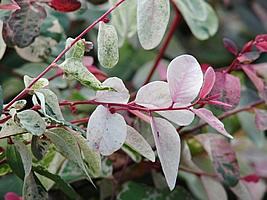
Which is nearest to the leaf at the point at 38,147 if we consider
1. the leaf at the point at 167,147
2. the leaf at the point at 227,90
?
the leaf at the point at 167,147

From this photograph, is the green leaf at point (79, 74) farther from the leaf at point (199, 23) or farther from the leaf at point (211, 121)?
the leaf at point (199, 23)

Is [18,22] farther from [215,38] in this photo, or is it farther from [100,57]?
[215,38]

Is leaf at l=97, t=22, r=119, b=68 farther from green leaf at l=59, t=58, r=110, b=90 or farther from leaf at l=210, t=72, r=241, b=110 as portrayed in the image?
leaf at l=210, t=72, r=241, b=110

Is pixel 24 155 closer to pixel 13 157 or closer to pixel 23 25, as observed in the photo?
pixel 13 157

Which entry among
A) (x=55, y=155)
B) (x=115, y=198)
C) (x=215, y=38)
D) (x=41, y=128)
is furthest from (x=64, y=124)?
(x=215, y=38)

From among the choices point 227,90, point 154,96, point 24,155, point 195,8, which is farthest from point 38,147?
point 195,8
